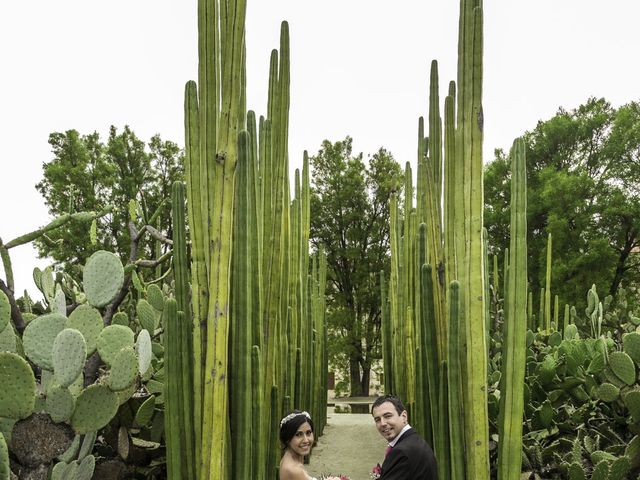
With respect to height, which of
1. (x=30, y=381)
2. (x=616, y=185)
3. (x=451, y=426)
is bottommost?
(x=451, y=426)

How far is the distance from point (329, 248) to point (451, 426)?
44.4 feet

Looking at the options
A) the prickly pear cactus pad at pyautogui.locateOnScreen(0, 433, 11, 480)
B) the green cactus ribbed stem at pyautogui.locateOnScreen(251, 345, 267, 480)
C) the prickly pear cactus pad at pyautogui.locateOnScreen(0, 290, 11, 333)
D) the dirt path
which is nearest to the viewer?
the prickly pear cactus pad at pyautogui.locateOnScreen(0, 433, 11, 480)

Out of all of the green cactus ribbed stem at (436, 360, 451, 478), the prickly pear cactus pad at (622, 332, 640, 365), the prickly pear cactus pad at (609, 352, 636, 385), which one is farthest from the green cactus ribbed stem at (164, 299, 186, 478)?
the prickly pear cactus pad at (622, 332, 640, 365)

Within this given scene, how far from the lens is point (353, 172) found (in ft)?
52.2

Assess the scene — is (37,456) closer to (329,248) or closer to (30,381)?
(30,381)

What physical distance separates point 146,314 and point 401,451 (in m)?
1.22

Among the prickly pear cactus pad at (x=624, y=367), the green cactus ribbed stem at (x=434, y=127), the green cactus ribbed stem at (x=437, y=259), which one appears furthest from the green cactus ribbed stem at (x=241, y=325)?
the prickly pear cactus pad at (x=624, y=367)

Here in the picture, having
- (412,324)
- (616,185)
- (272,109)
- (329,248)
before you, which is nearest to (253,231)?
(272,109)

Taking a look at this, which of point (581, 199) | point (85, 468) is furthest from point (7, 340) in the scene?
point (581, 199)

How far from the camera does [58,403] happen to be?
1.62 meters

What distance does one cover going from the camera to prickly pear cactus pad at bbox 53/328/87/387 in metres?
1.60

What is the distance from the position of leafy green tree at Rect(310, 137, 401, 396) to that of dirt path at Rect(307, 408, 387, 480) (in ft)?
24.3

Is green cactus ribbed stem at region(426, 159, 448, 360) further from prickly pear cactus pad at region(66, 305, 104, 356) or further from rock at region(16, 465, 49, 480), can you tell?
rock at region(16, 465, 49, 480)

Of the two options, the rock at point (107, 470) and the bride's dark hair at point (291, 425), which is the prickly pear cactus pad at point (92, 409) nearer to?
the rock at point (107, 470)
